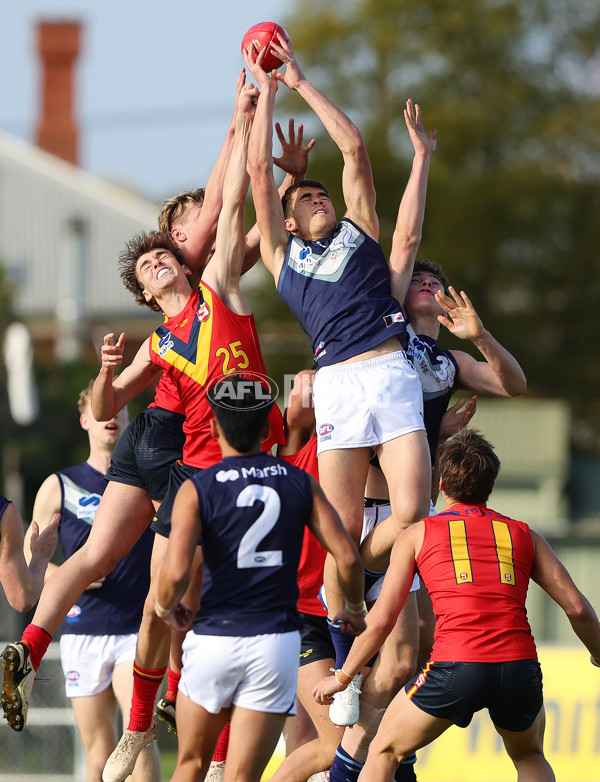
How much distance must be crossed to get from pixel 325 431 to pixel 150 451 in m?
1.04

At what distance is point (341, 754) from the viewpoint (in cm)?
664

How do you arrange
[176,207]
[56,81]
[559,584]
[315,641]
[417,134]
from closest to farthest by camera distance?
[559,584] < [417,134] < [315,641] < [176,207] < [56,81]

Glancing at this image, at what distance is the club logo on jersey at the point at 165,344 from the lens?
6590mm

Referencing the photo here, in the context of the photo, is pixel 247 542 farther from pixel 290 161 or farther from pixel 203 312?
pixel 290 161

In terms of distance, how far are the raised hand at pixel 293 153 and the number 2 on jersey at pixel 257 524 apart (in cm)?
265

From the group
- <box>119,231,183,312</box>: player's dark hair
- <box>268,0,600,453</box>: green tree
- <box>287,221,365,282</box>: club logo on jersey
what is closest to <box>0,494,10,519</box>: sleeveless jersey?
<box>119,231,183,312</box>: player's dark hair

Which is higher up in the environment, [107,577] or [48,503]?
[48,503]

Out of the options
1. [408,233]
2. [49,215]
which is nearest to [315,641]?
[408,233]

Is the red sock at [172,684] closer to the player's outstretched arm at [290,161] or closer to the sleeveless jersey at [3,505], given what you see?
the sleeveless jersey at [3,505]

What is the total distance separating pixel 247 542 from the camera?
5172 mm

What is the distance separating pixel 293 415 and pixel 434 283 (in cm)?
117

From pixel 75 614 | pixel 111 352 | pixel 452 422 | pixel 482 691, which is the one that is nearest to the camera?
pixel 482 691

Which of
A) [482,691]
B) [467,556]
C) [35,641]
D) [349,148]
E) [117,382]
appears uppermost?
[349,148]

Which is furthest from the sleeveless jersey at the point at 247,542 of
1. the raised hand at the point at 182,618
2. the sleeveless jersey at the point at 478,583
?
the sleeveless jersey at the point at 478,583
